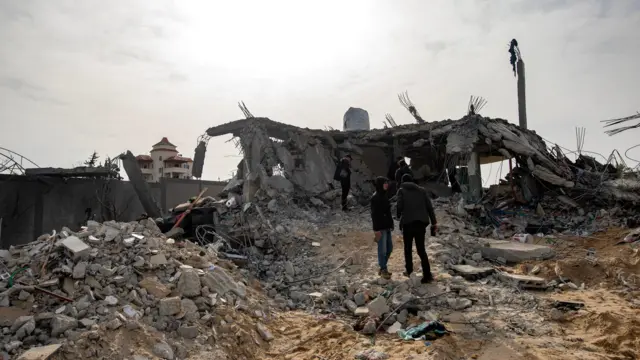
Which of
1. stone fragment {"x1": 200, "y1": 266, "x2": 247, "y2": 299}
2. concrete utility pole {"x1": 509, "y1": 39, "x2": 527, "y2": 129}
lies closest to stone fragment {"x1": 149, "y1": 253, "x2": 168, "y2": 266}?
stone fragment {"x1": 200, "y1": 266, "x2": 247, "y2": 299}

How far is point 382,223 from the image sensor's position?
5.70m

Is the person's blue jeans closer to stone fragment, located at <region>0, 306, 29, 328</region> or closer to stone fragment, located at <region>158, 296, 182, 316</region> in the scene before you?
stone fragment, located at <region>158, 296, 182, 316</region>

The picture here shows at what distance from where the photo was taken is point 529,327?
4.02 m

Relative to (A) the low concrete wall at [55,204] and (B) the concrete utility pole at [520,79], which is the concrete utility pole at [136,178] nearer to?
(A) the low concrete wall at [55,204]

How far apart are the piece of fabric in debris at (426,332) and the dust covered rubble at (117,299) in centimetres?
146

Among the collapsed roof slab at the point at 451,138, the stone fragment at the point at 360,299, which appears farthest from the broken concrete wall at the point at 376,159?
the stone fragment at the point at 360,299

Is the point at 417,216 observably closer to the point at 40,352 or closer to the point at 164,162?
the point at 40,352

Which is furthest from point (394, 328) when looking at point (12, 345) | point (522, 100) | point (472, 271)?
point (522, 100)

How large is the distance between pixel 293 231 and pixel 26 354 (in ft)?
19.6

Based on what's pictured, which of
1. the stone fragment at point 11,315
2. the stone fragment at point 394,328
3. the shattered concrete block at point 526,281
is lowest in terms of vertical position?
the stone fragment at point 394,328

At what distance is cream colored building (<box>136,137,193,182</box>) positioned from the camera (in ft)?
101

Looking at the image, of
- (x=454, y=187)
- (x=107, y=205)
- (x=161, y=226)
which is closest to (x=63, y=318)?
(x=161, y=226)

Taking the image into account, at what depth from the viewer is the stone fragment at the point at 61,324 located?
3.15m

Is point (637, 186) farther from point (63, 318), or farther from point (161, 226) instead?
→ point (63, 318)
